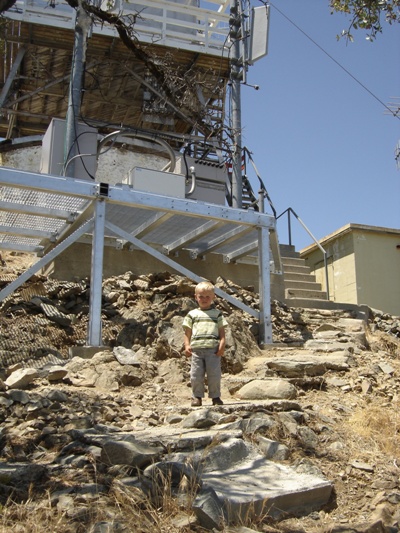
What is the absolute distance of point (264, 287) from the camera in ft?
33.3

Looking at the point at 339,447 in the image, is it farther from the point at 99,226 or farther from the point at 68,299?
the point at 68,299

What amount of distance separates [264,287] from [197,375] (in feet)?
13.2

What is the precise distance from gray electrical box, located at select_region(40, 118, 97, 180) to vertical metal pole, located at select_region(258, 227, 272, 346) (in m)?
4.10

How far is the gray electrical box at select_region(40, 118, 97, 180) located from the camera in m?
12.6

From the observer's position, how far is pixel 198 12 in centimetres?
1698

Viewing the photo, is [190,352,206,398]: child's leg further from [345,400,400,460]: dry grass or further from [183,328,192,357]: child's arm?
[345,400,400,460]: dry grass

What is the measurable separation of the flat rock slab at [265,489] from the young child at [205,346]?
4.60ft

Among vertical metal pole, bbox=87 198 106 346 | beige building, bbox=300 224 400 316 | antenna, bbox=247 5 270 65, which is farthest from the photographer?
beige building, bbox=300 224 400 316

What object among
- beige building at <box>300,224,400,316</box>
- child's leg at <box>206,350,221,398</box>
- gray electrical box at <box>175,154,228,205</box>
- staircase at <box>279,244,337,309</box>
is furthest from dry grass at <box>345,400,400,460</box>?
beige building at <box>300,224,400,316</box>

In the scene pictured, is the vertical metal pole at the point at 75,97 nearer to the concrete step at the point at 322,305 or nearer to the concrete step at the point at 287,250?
the concrete step at the point at 322,305

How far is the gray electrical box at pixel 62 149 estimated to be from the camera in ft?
41.4

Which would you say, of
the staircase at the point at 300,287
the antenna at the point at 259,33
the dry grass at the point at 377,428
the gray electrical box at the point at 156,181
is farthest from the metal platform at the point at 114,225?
the antenna at the point at 259,33

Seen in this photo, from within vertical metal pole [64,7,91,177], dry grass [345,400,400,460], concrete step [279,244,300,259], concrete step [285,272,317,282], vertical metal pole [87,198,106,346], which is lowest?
dry grass [345,400,400,460]

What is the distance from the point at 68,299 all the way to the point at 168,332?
7.27ft
